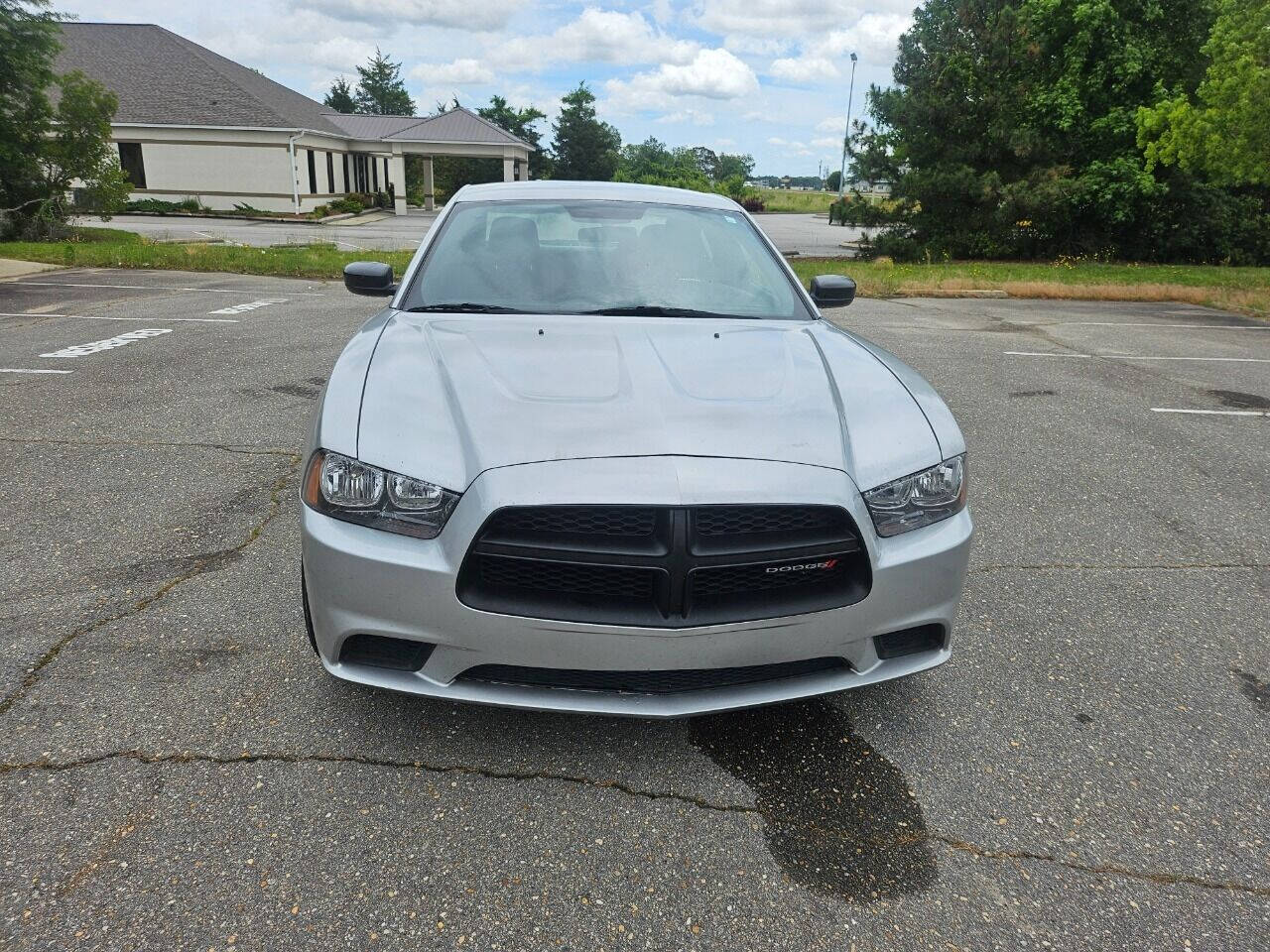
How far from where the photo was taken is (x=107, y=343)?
840cm

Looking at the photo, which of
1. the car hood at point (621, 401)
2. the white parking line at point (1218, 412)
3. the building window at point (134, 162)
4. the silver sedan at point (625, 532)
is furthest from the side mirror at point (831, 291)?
the building window at point (134, 162)

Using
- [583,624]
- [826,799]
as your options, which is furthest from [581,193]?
[826,799]

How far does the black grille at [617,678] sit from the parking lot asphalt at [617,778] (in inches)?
12.0

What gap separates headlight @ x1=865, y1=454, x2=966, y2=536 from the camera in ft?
7.92

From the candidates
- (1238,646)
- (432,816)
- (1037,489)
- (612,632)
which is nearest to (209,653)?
(432,816)

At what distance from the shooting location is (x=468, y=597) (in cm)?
222

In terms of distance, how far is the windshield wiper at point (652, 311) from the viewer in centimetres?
339

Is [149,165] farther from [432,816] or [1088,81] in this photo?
[432,816]

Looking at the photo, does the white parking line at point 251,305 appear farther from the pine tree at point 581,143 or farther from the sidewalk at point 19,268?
the pine tree at point 581,143

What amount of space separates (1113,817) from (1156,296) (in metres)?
16.3

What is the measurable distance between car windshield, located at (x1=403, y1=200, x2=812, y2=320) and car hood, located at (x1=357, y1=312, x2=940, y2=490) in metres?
0.28

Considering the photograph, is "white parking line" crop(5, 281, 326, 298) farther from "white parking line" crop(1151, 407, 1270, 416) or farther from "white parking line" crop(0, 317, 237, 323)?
"white parking line" crop(1151, 407, 1270, 416)

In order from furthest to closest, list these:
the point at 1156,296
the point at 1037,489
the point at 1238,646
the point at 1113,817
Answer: the point at 1156,296
the point at 1037,489
the point at 1238,646
the point at 1113,817

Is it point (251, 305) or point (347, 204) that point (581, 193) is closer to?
point (251, 305)
